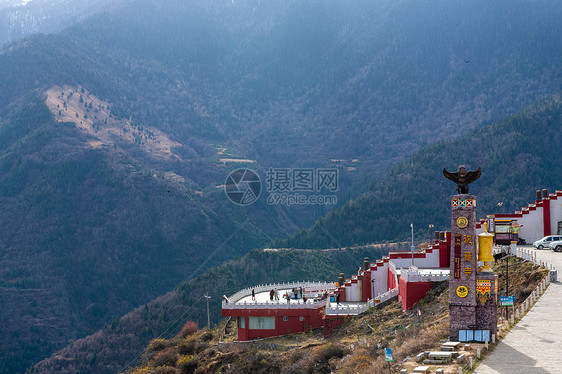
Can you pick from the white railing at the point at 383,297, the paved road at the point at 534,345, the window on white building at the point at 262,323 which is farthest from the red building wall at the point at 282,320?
the paved road at the point at 534,345

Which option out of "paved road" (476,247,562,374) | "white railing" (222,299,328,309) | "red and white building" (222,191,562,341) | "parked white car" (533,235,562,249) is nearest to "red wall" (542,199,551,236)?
"red and white building" (222,191,562,341)

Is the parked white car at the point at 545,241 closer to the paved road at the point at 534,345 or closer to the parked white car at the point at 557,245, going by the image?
the parked white car at the point at 557,245

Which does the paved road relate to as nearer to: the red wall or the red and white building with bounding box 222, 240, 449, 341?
the red and white building with bounding box 222, 240, 449, 341

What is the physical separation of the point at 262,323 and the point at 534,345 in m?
35.2

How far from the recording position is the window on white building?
71375 millimetres

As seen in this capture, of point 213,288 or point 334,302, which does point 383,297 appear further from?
point 213,288

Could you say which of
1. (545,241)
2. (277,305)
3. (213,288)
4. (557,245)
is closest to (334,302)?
(277,305)

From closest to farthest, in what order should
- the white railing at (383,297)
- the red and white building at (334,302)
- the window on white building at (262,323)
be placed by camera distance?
1. the white railing at (383,297)
2. the red and white building at (334,302)
3. the window on white building at (262,323)

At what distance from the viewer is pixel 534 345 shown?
3912cm

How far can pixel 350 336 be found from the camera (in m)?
61.6

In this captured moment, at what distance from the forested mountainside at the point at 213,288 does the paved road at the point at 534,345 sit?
99060 mm

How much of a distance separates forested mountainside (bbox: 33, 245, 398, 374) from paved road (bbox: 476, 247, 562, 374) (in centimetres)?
9906

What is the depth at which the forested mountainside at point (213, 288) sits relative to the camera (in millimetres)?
153125

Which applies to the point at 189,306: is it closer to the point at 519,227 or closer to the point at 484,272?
the point at 519,227
